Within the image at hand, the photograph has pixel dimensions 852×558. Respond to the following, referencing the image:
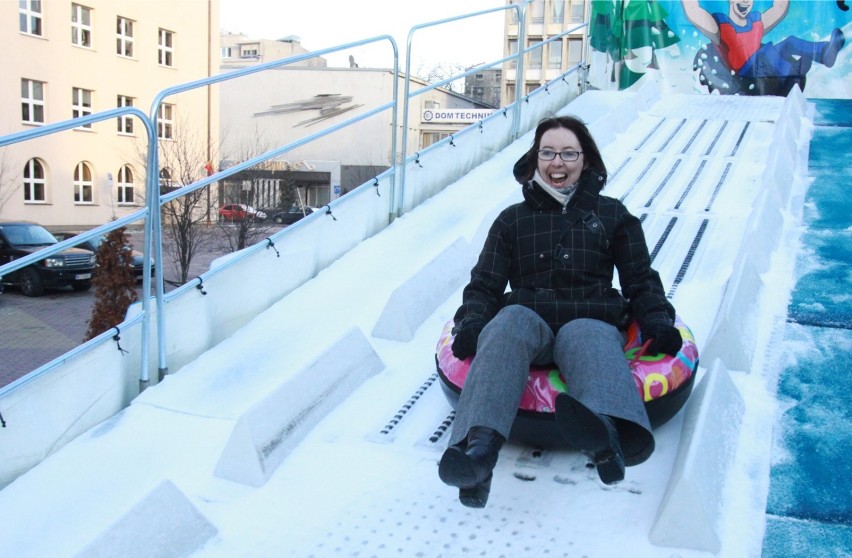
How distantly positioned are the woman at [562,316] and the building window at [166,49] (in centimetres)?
3028

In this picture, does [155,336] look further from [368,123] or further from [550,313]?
[368,123]

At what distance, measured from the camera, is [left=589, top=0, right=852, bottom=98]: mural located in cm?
860

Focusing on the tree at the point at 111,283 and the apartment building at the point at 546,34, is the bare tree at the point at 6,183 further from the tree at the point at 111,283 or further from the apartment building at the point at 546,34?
the apartment building at the point at 546,34

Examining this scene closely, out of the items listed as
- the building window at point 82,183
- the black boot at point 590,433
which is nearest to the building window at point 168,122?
the building window at point 82,183

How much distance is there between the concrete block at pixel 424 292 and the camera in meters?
3.42

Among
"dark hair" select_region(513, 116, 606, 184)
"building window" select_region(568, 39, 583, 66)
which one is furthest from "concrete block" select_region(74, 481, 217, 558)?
"building window" select_region(568, 39, 583, 66)

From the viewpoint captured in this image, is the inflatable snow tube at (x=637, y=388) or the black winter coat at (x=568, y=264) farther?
the black winter coat at (x=568, y=264)

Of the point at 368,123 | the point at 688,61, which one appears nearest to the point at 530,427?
the point at 688,61

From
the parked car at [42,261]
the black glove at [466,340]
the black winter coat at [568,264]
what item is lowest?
the parked car at [42,261]

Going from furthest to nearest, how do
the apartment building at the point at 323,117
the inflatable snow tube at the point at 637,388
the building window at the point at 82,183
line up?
the apartment building at the point at 323,117
the building window at the point at 82,183
the inflatable snow tube at the point at 637,388

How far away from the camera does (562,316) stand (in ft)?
8.00

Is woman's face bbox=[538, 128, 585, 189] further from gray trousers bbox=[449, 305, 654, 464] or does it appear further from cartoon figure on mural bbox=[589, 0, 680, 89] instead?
cartoon figure on mural bbox=[589, 0, 680, 89]

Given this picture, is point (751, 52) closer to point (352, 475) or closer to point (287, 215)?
point (352, 475)

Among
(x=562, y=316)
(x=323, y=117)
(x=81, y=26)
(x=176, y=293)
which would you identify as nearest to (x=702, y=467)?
(x=562, y=316)
